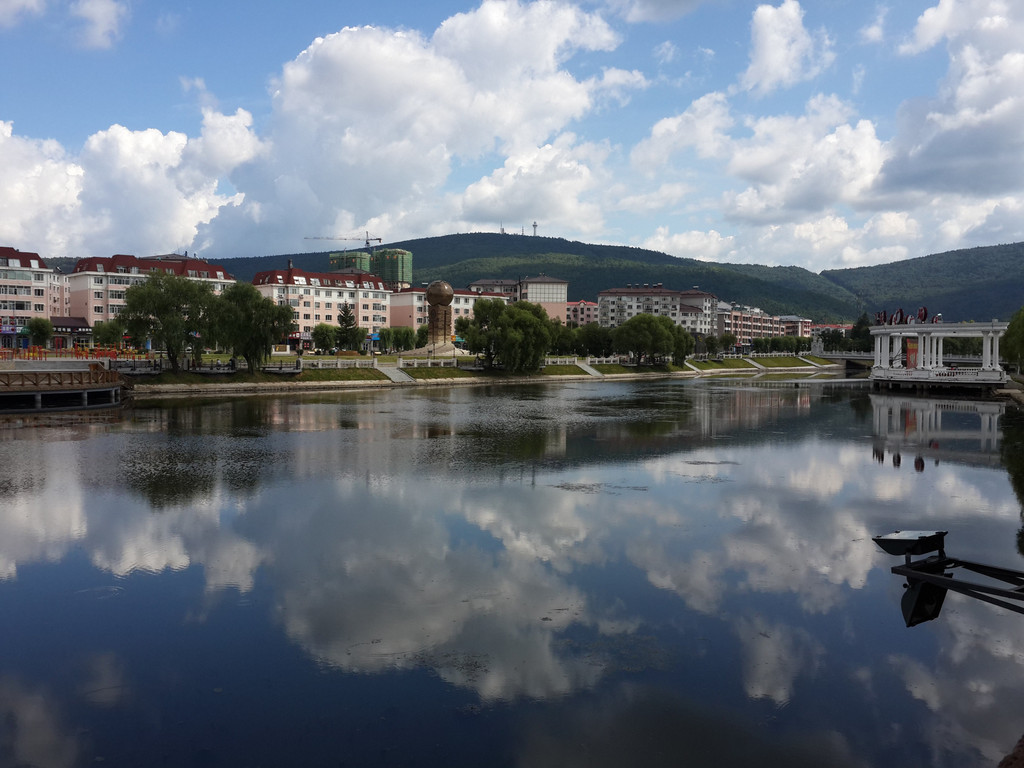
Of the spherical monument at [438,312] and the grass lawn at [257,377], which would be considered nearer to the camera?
the grass lawn at [257,377]

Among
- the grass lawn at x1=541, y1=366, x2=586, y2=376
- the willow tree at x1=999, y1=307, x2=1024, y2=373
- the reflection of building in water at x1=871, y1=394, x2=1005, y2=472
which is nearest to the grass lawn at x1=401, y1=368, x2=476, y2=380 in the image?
the grass lawn at x1=541, y1=366, x2=586, y2=376

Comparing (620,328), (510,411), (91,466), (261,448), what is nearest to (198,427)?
(261,448)

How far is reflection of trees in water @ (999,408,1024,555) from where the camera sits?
79.8 feet

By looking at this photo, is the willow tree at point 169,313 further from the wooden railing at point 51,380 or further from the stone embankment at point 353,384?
the wooden railing at point 51,380

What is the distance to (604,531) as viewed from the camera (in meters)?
19.4

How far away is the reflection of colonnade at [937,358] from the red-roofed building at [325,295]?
294ft

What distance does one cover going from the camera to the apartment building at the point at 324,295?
134875 millimetres

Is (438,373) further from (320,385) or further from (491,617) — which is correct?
(491,617)

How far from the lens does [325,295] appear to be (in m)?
142

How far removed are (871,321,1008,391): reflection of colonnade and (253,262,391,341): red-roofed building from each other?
89718 mm

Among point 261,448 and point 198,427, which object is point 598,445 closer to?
point 261,448

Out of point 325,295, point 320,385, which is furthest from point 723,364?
point 320,385

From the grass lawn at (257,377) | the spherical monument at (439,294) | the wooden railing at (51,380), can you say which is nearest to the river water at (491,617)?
the wooden railing at (51,380)

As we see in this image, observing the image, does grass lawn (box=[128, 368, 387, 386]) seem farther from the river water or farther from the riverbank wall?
the river water
